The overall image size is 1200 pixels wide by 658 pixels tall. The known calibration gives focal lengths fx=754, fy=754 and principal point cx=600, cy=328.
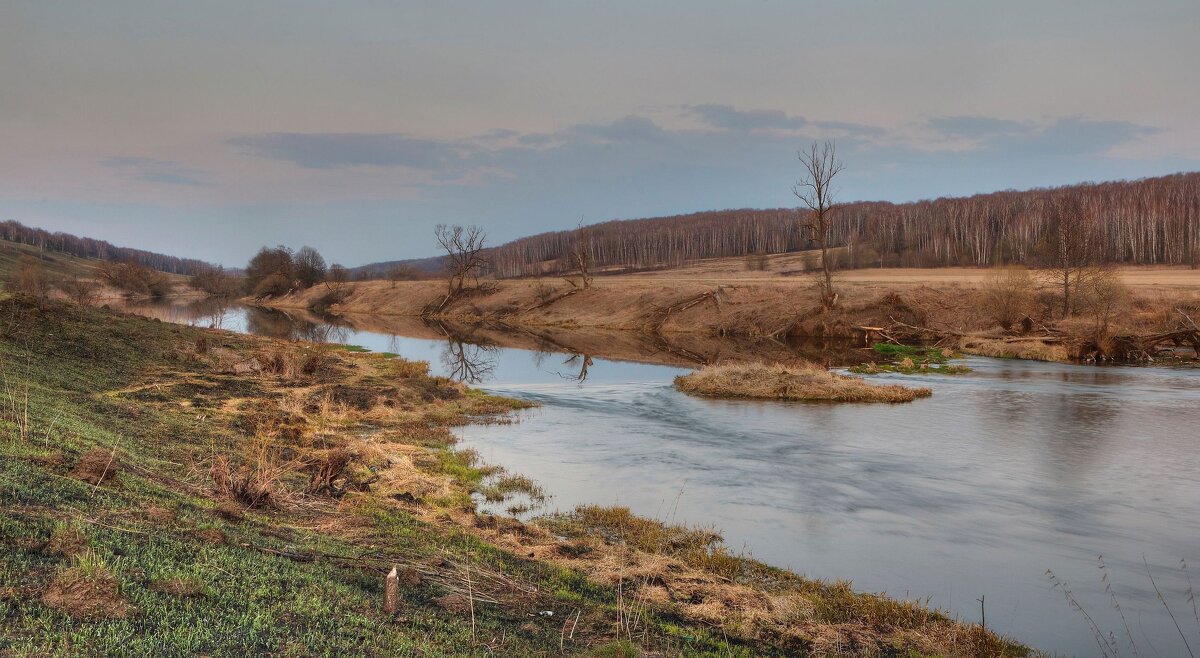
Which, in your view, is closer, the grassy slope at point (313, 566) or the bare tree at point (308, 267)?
the grassy slope at point (313, 566)

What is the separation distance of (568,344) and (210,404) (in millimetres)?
31865

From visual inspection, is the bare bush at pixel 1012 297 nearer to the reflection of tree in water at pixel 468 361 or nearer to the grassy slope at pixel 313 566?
the reflection of tree in water at pixel 468 361

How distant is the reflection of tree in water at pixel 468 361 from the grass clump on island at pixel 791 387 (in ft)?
32.6

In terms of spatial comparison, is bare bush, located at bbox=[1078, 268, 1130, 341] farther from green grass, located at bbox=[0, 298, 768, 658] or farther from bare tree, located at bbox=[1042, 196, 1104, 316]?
green grass, located at bbox=[0, 298, 768, 658]

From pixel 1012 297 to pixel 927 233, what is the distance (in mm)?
69721

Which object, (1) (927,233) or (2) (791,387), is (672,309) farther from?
(1) (927,233)

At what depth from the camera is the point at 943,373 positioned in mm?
30938

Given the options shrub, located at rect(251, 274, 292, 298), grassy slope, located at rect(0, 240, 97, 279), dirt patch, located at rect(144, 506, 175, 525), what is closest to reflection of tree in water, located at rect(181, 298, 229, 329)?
shrub, located at rect(251, 274, 292, 298)

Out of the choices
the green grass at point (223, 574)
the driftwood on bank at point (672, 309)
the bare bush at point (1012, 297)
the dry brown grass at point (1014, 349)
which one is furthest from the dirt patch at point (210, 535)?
the driftwood on bank at point (672, 309)

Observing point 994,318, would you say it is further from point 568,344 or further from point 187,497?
point 187,497

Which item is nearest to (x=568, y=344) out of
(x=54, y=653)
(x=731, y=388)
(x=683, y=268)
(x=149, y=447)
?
(x=731, y=388)

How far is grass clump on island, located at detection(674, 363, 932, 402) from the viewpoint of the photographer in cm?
Answer: 2408

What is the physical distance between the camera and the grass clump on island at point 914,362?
3131cm

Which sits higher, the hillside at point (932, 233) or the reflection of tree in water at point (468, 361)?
the hillside at point (932, 233)
